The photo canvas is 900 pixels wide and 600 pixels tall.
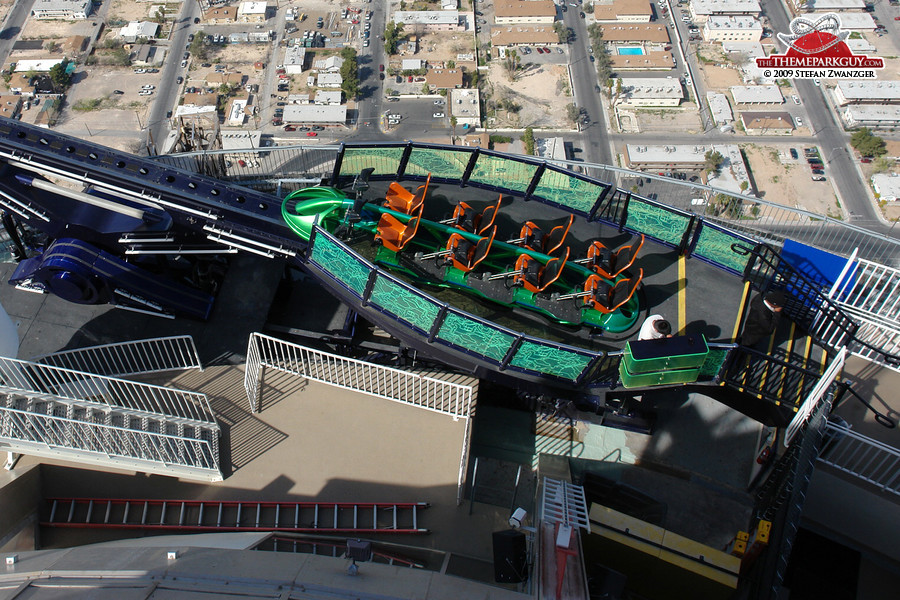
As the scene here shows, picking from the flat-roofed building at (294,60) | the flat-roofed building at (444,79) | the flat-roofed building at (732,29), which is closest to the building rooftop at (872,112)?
the flat-roofed building at (732,29)

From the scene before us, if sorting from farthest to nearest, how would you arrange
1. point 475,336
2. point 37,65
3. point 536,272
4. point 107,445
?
point 37,65, point 536,272, point 475,336, point 107,445

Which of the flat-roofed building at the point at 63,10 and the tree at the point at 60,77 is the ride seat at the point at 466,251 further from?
the flat-roofed building at the point at 63,10

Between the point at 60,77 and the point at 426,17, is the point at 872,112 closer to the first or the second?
the point at 426,17

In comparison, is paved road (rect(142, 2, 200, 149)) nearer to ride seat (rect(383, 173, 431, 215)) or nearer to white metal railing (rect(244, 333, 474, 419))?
white metal railing (rect(244, 333, 474, 419))

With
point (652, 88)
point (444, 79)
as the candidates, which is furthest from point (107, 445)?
point (652, 88)

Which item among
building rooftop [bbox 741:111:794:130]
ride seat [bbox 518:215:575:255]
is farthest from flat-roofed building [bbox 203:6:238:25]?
ride seat [bbox 518:215:575:255]

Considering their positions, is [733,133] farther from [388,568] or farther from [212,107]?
[388,568]

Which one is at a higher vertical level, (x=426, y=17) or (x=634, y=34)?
(x=426, y=17)
